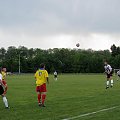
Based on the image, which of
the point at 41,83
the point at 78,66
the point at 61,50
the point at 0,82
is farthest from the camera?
the point at 61,50

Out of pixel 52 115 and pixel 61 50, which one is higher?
pixel 61 50

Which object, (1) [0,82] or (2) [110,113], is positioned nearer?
(2) [110,113]

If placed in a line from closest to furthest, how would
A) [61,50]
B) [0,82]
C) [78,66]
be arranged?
[0,82], [78,66], [61,50]

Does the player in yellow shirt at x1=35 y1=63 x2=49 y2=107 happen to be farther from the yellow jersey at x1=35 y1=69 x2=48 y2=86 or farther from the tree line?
the tree line

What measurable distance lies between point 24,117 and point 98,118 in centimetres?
271

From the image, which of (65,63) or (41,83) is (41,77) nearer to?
(41,83)

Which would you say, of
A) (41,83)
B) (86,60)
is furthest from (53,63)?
(41,83)

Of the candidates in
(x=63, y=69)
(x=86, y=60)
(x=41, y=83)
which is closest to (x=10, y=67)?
(x=63, y=69)

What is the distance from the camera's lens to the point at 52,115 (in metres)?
13.9

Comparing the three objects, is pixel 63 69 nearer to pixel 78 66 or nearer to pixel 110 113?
pixel 78 66

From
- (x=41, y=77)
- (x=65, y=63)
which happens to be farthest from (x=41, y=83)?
(x=65, y=63)

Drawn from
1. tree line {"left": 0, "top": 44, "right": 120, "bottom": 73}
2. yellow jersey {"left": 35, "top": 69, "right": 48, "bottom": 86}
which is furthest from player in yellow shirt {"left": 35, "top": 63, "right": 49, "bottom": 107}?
tree line {"left": 0, "top": 44, "right": 120, "bottom": 73}

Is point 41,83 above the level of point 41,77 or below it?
below

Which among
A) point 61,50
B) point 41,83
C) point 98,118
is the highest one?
point 61,50
